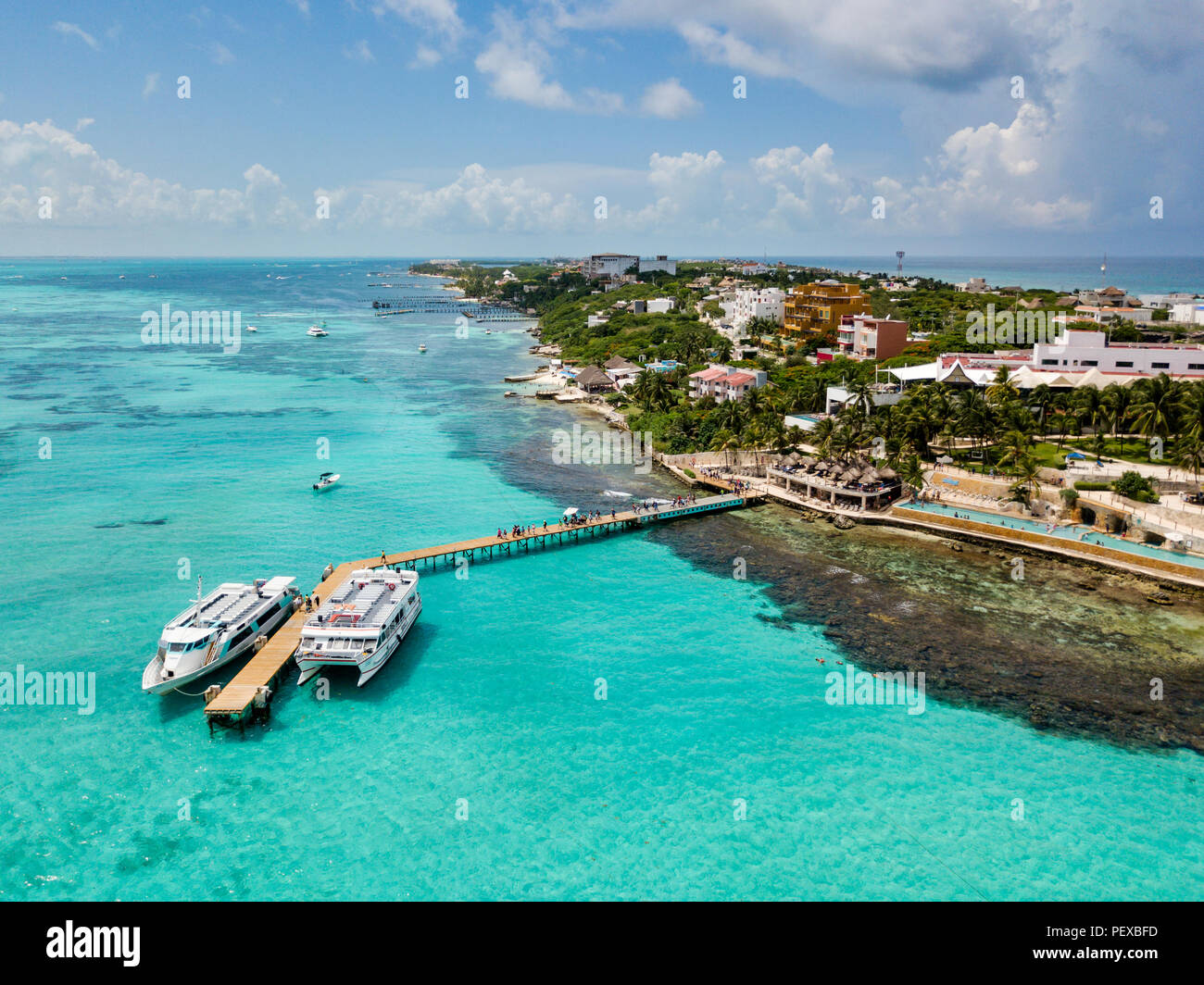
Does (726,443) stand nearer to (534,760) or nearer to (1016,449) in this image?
(1016,449)

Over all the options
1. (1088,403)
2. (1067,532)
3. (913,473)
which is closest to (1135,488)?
(1067,532)

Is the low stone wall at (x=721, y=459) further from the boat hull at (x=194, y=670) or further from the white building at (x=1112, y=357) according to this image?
the boat hull at (x=194, y=670)

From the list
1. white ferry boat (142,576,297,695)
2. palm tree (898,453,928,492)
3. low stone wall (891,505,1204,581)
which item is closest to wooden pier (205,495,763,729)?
white ferry boat (142,576,297,695)

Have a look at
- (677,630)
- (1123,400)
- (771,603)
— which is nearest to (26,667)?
(677,630)

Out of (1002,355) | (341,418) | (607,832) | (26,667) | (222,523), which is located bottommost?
(607,832)
